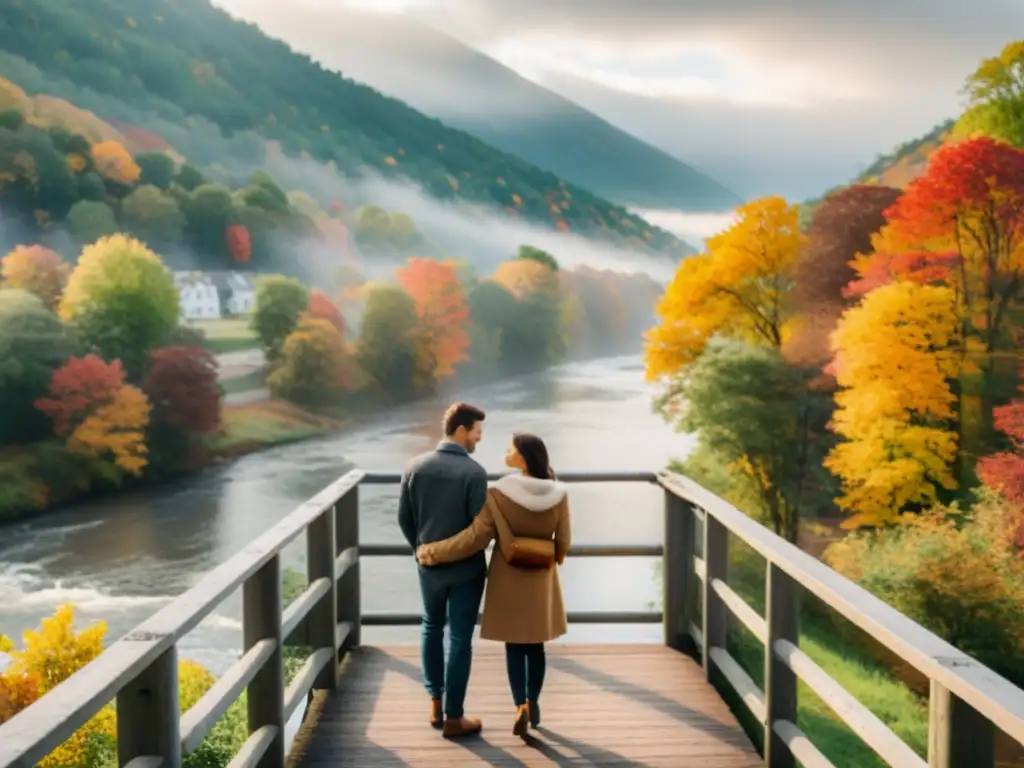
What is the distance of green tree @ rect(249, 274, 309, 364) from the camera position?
40094 mm

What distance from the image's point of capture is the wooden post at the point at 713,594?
3.87 meters

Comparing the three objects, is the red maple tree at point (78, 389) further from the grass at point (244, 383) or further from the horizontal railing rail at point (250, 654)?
the horizontal railing rail at point (250, 654)

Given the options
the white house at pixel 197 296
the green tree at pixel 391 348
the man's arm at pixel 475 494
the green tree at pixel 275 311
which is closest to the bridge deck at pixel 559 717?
the man's arm at pixel 475 494

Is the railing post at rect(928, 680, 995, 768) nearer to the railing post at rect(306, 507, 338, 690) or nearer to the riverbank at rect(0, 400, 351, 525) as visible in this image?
the railing post at rect(306, 507, 338, 690)

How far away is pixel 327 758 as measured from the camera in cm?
321

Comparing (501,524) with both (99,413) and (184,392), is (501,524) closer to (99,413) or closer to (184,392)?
(99,413)

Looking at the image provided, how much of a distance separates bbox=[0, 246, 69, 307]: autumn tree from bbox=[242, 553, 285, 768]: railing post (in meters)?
37.7

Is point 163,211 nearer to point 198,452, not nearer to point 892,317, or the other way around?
point 198,452

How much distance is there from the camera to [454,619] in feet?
11.0

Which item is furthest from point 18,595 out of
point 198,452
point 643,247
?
point 643,247

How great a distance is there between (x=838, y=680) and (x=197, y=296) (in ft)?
104

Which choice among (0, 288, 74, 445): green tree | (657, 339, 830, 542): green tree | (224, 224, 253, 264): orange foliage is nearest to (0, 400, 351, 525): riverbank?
(0, 288, 74, 445): green tree

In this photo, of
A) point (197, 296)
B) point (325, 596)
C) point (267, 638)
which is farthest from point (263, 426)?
point (267, 638)

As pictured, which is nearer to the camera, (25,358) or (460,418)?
(460,418)
